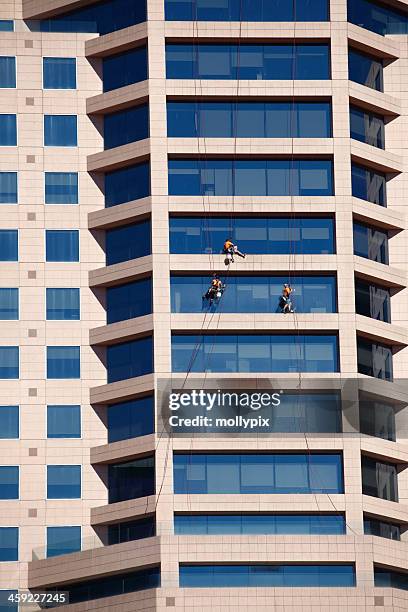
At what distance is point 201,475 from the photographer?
14100cm

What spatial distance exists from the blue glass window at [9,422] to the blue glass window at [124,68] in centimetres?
2113

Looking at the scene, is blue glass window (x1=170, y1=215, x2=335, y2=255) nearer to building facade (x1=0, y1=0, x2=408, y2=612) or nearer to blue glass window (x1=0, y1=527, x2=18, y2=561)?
building facade (x1=0, y1=0, x2=408, y2=612)

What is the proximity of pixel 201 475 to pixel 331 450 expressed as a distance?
784cm

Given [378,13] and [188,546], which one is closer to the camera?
[188,546]

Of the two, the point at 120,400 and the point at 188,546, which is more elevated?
the point at 120,400

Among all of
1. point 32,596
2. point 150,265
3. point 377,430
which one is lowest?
point 32,596

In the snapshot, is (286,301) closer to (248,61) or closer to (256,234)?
(256,234)

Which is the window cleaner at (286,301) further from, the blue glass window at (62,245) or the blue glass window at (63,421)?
the blue glass window at (63,421)

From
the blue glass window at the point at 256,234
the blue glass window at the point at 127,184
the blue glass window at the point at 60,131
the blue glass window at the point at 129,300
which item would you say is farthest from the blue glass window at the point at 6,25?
the blue glass window at the point at 129,300

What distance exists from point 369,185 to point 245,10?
13206 millimetres

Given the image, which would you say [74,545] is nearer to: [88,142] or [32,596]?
[32,596]

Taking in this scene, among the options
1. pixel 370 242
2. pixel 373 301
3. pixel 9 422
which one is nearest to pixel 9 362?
pixel 9 422

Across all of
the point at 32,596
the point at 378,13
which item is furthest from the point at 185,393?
the point at 378,13

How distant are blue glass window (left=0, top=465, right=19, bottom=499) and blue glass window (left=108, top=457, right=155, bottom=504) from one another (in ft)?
18.3
